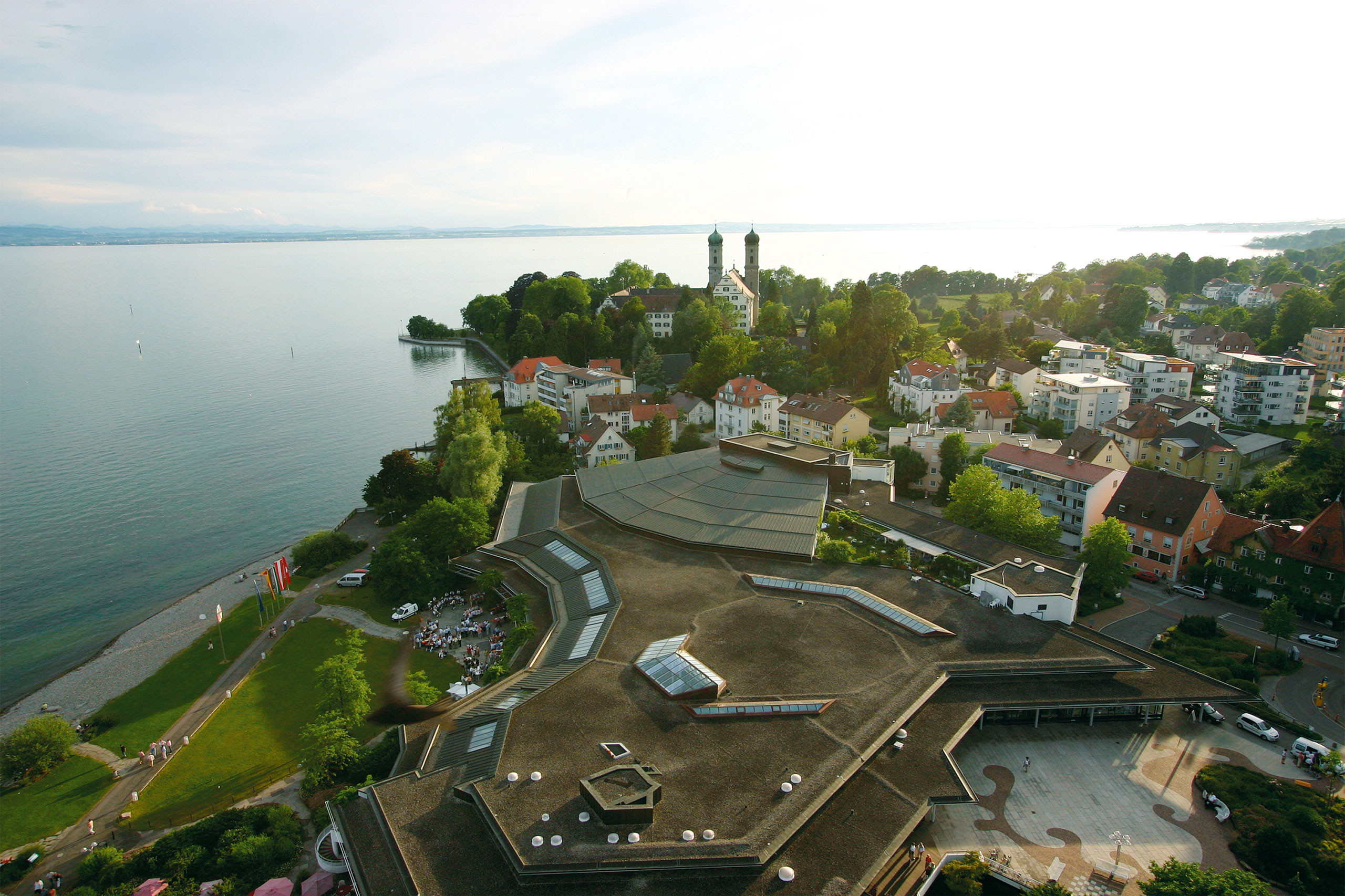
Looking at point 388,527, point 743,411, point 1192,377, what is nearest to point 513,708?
point 388,527

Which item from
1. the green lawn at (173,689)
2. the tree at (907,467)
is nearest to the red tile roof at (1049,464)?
the tree at (907,467)

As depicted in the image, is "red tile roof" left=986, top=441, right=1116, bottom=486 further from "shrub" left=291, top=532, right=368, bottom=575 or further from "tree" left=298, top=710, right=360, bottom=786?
"shrub" left=291, top=532, right=368, bottom=575

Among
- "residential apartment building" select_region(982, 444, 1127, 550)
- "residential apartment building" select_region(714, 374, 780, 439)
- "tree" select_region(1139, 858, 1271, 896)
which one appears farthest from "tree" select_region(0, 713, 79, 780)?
"residential apartment building" select_region(714, 374, 780, 439)

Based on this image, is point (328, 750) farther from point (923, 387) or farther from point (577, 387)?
point (923, 387)

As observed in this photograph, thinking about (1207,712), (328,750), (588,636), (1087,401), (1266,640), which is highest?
(1087,401)

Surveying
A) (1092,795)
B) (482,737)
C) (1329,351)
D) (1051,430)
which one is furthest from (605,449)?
(1329,351)

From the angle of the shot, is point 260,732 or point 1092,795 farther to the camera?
point 260,732

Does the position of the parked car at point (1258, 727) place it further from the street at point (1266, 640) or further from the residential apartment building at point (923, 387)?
the residential apartment building at point (923, 387)
